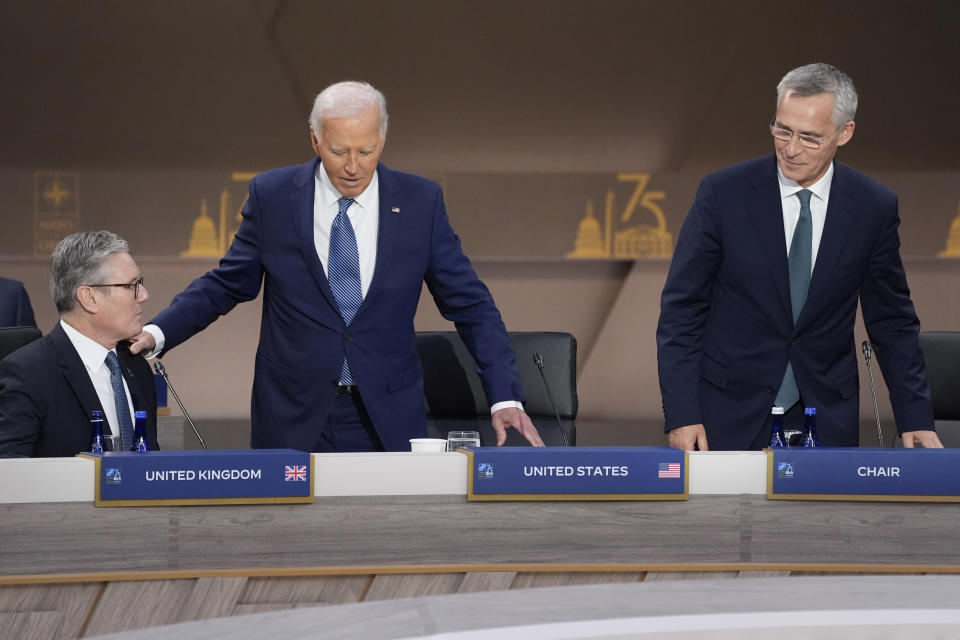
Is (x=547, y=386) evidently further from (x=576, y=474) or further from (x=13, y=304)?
(x=13, y=304)

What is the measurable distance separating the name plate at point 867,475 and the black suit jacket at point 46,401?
1.19 metres

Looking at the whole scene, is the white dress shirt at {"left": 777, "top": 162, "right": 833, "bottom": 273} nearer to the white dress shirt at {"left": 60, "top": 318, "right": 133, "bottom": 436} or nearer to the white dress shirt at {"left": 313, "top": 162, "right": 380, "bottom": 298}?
the white dress shirt at {"left": 313, "top": 162, "right": 380, "bottom": 298}

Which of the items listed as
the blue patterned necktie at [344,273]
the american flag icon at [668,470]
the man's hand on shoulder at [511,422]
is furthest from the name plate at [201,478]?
the blue patterned necktie at [344,273]

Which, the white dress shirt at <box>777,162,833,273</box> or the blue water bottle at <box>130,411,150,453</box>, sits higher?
the white dress shirt at <box>777,162,833,273</box>

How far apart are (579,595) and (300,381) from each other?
1687 mm

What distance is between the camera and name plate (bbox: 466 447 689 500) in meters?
1.64

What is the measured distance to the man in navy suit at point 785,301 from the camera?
2236 mm

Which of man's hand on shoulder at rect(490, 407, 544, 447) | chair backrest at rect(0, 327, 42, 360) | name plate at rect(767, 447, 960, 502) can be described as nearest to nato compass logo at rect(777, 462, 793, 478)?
name plate at rect(767, 447, 960, 502)

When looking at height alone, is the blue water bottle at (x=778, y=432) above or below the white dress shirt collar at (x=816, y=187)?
below

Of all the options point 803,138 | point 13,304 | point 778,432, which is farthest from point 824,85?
point 13,304

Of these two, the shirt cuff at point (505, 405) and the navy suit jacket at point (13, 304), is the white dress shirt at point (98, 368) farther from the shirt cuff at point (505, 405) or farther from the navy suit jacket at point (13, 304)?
the navy suit jacket at point (13, 304)

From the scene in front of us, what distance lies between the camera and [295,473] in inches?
62.8

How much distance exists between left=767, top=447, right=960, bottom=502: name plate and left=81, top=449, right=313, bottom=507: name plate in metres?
0.68

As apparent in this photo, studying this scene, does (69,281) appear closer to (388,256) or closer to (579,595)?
(388,256)
